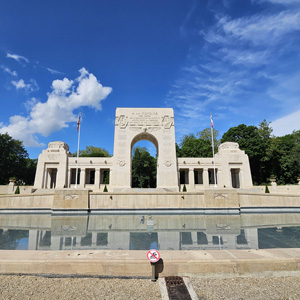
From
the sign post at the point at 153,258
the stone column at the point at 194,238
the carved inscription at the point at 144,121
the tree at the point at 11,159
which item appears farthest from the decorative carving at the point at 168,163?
the tree at the point at 11,159

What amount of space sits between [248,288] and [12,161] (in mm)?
47469

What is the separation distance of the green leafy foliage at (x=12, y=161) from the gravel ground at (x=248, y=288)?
4494 centimetres

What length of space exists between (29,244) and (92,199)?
8774 millimetres

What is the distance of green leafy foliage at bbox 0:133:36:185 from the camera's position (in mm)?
40031

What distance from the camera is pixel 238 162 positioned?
35188mm

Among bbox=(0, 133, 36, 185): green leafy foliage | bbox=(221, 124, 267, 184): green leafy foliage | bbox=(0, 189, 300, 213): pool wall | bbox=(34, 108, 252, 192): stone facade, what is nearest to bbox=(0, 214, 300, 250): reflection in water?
bbox=(0, 189, 300, 213): pool wall

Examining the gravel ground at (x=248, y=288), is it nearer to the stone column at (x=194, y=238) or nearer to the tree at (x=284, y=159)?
the stone column at (x=194, y=238)

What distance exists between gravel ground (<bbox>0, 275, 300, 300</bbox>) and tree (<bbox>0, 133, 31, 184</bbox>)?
43070 millimetres

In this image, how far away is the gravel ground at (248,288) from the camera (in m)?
3.50

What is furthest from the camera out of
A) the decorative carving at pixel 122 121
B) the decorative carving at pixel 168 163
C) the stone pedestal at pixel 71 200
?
the decorative carving at pixel 122 121

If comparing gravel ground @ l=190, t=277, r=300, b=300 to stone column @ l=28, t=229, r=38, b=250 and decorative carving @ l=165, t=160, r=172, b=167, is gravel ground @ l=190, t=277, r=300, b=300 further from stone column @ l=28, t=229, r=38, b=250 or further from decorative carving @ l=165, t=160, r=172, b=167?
decorative carving @ l=165, t=160, r=172, b=167

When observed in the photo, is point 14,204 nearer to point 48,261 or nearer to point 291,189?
point 48,261

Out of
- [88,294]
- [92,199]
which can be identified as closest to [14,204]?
[92,199]

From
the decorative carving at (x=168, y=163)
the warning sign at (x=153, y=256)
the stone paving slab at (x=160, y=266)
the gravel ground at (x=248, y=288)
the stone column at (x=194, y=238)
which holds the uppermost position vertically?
the decorative carving at (x=168, y=163)
